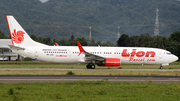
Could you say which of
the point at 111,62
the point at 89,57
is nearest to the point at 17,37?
the point at 89,57

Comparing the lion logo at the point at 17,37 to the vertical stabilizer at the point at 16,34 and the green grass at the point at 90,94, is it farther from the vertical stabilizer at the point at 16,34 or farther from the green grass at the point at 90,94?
the green grass at the point at 90,94

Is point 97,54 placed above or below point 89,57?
above

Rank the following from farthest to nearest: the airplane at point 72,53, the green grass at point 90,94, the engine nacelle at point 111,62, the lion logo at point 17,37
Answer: the lion logo at point 17,37 < the airplane at point 72,53 < the engine nacelle at point 111,62 < the green grass at point 90,94

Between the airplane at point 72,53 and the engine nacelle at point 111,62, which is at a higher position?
the airplane at point 72,53

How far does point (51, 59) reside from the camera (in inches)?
1398

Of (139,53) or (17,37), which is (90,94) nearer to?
(139,53)

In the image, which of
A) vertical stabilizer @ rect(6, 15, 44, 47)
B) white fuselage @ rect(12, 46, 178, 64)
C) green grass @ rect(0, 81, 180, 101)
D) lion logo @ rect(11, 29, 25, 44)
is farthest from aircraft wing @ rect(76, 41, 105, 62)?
green grass @ rect(0, 81, 180, 101)

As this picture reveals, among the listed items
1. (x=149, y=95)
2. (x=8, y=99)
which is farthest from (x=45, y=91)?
(x=149, y=95)

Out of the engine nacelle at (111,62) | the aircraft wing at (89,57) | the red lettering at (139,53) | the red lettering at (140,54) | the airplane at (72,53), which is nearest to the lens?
the engine nacelle at (111,62)

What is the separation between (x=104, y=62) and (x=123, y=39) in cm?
5939

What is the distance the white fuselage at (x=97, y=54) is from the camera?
35.4 metres

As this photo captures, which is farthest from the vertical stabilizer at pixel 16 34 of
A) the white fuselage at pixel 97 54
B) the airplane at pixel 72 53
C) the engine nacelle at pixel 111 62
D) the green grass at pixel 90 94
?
the green grass at pixel 90 94

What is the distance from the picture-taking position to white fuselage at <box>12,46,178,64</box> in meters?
35.4

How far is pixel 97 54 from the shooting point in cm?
3584
